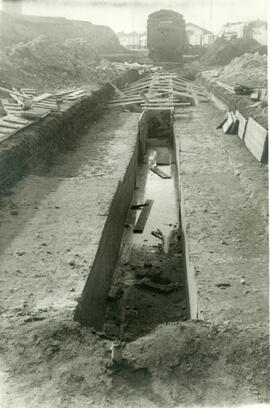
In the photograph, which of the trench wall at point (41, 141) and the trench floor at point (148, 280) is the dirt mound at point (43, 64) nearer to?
the trench wall at point (41, 141)

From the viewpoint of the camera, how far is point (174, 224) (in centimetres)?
784

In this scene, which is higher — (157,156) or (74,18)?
(74,18)

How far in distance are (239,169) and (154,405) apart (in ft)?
18.2

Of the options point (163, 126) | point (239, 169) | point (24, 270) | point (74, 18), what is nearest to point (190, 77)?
point (163, 126)

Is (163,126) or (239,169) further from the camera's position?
(163,126)

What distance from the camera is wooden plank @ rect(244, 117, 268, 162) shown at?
25.1 ft

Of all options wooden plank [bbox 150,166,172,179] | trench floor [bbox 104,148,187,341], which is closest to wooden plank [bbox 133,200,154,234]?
trench floor [bbox 104,148,187,341]

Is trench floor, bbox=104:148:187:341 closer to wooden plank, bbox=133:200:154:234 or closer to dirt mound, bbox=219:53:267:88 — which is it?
wooden plank, bbox=133:200:154:234

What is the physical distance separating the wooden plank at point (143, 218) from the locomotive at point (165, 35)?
84.1ft

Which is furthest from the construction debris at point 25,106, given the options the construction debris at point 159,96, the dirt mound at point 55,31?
the dirt mound at point 55,31

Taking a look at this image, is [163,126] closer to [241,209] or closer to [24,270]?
[241,209]

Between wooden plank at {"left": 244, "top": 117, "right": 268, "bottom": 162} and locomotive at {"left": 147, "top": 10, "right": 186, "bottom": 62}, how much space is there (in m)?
24.5

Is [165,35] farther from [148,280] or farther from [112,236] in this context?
[148,280]

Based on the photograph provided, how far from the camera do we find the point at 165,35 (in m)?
31.1
